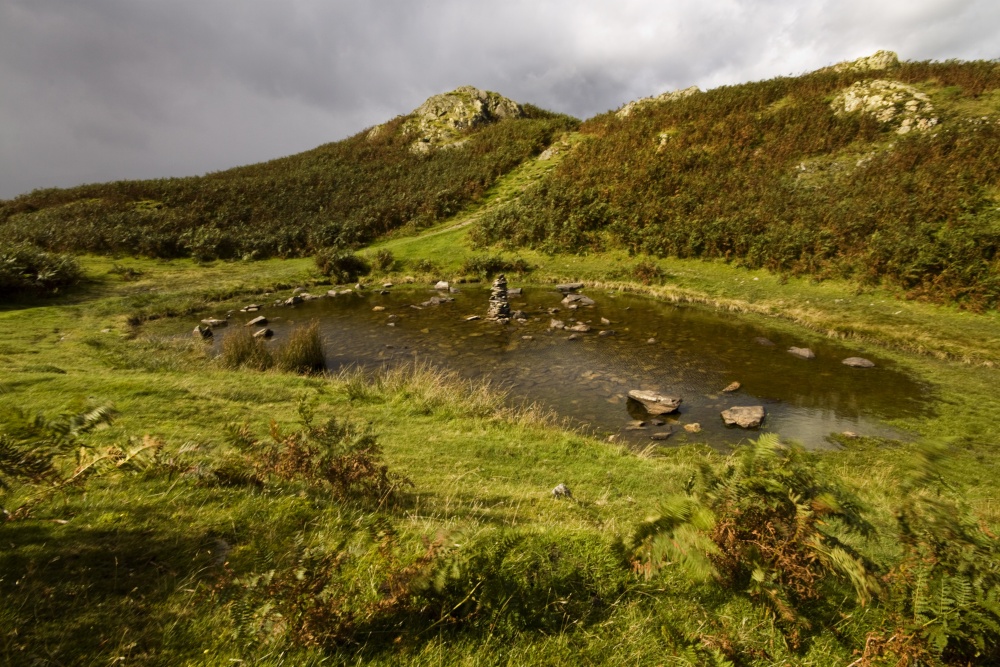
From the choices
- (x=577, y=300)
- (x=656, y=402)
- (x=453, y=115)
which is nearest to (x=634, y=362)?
(x=656, y=402)

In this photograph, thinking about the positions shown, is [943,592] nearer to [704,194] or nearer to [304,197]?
[704,194]

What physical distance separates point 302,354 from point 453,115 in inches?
2435

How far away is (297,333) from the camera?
1548 cm

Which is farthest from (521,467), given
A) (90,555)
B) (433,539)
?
(90,555)

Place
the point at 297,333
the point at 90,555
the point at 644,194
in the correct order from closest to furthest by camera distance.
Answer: the point at 90,555 < the point at 297,333 < the point at 644,194

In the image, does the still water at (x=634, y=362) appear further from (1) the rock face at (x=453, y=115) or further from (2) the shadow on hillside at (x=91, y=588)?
(1) the rock face at (x=453, y=115)

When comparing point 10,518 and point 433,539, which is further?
point 433,539

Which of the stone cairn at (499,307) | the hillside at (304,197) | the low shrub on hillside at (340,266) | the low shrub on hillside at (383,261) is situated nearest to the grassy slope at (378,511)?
the stone cairn at (499,307)

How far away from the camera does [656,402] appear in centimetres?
1223

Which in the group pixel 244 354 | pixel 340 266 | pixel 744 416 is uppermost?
pixel 340 266

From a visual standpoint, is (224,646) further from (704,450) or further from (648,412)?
(648,412)

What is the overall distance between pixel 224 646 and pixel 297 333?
14.1 meters

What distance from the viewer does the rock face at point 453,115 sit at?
62.4 metres

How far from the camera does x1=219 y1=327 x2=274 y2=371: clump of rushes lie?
1411cm
